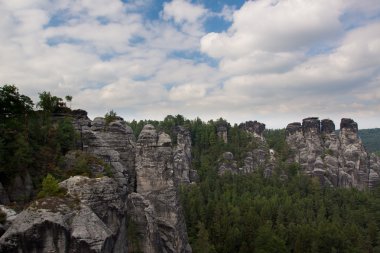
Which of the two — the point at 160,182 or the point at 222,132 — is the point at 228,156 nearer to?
the point at 222,132

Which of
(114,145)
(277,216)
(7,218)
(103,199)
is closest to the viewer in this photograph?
(7,218)

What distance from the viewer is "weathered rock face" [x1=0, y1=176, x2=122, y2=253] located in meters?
21.7

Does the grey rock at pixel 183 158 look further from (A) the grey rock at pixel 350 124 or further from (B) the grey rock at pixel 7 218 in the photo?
(B) the grey rock at pixel 7 218

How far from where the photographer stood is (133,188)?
143 ft

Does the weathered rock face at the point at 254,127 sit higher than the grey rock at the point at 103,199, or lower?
higher

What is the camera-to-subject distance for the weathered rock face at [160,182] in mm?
42281

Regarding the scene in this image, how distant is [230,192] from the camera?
307ft

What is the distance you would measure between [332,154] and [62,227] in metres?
118

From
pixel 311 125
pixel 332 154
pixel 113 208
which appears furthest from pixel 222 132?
pixel 113 208

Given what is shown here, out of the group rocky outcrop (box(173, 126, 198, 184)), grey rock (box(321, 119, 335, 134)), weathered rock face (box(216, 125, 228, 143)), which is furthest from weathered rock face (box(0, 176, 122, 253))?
grey rock (box(321, 119, 335, 134))

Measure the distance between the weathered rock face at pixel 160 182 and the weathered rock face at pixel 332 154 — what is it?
80.4 metres

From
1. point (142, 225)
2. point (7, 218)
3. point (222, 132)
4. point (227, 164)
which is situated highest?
point (222, 132)

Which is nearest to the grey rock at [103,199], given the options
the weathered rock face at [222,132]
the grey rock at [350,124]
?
the weathered rock face at [222,132]

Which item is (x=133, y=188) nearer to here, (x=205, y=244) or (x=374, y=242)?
(x=205, y=244)
